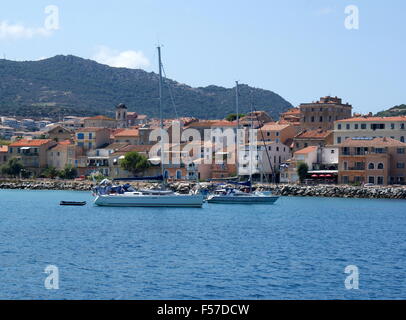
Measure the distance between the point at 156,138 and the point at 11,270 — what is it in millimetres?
71511

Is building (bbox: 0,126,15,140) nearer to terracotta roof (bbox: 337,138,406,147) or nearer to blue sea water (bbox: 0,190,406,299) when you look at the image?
terracotta roof (bbox: 337,138,406,147)

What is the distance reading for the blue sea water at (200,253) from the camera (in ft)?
85.1

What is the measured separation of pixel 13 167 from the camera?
98812 millimetres

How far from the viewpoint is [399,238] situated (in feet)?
135

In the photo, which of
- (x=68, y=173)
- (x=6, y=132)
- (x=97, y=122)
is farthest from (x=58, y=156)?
(x=6, y=132)

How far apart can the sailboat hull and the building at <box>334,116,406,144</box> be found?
1220 inches

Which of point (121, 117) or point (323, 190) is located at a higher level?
point (121, 117)

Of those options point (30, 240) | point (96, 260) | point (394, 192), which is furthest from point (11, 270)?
point (394, 192)

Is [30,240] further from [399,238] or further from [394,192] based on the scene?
[394,192]

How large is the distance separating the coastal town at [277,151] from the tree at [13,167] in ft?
0.75

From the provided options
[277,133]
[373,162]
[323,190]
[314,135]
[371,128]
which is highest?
[371,128]

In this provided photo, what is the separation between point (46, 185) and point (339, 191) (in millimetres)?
32183

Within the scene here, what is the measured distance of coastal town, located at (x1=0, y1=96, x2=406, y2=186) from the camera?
3098 inches

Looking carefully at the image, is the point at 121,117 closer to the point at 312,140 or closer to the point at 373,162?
the point at 312,140
